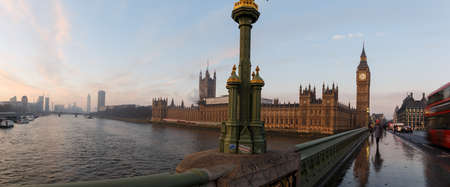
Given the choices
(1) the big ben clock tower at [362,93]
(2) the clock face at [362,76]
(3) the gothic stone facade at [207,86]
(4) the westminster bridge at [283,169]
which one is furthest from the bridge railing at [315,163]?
(3) the gothic stone facade at [207,86]

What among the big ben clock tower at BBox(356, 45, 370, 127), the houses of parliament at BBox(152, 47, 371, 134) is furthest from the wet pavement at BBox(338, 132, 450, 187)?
the big ben clock tower at BBox(356, 45, 370, 127)

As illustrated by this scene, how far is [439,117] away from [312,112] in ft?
213

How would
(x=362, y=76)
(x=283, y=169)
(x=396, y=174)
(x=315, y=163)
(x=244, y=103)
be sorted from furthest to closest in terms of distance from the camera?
(x=362, y=76) < (x=396, y=174) < (x=315, y=163) < (x=244, y=103) < (x=283, y=169)

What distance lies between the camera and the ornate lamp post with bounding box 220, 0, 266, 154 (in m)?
5.50

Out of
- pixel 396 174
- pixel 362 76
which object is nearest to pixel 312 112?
pixel 362 76

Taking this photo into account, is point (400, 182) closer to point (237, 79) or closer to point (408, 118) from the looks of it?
point (237, 79)

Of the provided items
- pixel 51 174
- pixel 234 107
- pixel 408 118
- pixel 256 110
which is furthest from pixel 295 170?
pixel 408 118

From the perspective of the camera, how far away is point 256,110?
227 inches

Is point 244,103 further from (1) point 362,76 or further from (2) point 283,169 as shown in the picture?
(1) point 362,76

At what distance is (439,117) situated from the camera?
18.2 m

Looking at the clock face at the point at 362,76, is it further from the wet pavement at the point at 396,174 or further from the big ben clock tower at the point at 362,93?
the wet pavement at the point at 396,174

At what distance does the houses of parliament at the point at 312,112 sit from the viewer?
3108 inches

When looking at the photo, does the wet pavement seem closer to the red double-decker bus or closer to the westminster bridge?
the westminster bridge

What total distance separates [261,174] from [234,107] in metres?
1.93
